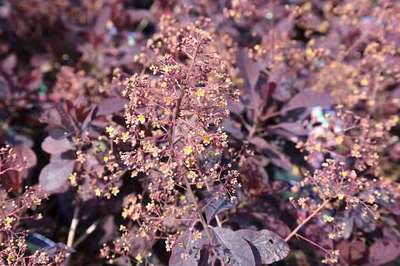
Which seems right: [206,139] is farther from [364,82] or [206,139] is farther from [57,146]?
[364,82]

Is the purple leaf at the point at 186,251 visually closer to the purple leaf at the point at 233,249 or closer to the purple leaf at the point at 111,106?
the purple leaf at the point at 233,249

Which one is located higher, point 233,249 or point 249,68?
point 249,68

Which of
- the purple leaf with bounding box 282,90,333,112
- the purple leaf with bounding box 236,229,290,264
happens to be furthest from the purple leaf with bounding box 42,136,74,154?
the purple leaf with bounding box 282,90,333,112

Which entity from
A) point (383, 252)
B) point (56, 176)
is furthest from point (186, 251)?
point (383, 252)

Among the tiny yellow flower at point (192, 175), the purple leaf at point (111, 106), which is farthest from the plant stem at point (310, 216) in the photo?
the purple leaf at point (111, 106)

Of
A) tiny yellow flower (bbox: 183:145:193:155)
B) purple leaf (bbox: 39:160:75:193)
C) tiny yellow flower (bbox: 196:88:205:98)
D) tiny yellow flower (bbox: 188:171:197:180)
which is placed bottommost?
purple leaf (bbox: 39:160:75:193)

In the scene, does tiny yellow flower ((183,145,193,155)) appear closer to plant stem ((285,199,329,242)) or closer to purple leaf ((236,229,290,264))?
purple leaf ((236,229,290,264))

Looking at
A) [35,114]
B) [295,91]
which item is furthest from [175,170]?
[35,114]
